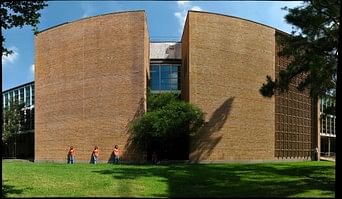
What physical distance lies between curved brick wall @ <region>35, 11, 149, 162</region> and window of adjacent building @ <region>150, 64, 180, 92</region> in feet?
12.7

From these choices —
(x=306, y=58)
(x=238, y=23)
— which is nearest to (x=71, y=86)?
(x=238, y=23)

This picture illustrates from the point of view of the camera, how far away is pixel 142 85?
140 ft

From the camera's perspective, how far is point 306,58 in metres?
24.2

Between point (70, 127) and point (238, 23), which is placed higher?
point (238, 23)

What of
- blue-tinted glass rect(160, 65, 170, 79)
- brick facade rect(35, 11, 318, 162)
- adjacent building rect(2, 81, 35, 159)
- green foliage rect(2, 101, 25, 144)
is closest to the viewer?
brick facade rect(35, 11, 318, 162)

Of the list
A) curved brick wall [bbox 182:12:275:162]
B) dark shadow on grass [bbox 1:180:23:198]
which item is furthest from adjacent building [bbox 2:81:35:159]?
dark shadow on grass [bbox 1:180:23:198]

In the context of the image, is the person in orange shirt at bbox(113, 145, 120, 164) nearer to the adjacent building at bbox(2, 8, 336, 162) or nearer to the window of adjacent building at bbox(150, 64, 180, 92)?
the adjacent building at bbox(2, 8, 336, 162)

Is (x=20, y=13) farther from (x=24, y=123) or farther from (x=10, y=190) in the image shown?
(x=24, y=123)

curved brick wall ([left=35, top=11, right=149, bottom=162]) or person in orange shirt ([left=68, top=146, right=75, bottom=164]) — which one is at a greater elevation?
curved brick wall ([left=35, top=11, right=149, bottom=162])

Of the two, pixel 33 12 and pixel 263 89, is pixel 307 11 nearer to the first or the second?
pixel 263 89

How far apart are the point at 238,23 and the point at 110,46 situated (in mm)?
10903

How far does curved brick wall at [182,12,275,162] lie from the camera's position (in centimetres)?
4234

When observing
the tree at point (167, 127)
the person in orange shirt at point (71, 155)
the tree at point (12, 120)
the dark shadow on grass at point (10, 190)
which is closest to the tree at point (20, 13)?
the dark shadow on grass at point (10, 190)

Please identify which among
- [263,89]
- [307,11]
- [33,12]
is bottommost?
[263,89]
